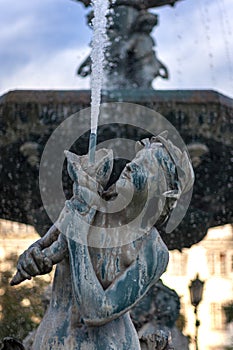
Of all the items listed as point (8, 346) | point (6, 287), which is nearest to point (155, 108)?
point (8, 346)

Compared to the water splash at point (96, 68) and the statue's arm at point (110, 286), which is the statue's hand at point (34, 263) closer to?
the statue's arm at point (110, 286)

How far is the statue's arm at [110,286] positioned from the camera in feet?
13.6

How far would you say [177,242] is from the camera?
36.7 ft

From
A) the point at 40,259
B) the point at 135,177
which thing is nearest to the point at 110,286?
the point at 40,259

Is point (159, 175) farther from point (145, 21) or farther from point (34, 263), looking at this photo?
point (145, 21)

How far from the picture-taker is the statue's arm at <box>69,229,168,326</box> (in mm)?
4133

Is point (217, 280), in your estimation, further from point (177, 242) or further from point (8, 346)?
point (8, 346)

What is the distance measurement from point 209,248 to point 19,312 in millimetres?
36644

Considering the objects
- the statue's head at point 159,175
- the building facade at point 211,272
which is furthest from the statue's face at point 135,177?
the building facade at point 211,272

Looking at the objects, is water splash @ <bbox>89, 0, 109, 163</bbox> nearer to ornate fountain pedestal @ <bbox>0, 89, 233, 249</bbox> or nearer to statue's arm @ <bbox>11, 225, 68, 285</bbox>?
statue's arm @ <bbox>11, 225, 68, 285</bbox>

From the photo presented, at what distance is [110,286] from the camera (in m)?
4.20

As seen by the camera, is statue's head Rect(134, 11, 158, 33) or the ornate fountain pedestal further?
statue's head Rect(134, 11, 158, 33)

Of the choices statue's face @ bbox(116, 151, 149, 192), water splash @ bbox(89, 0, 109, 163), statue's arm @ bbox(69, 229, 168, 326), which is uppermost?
water splash @ bbox(89, 0, 109, 163)

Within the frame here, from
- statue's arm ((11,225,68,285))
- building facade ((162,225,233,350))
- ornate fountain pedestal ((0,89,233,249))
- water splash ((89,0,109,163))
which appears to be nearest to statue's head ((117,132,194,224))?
water splash ((89,0,109,163))
